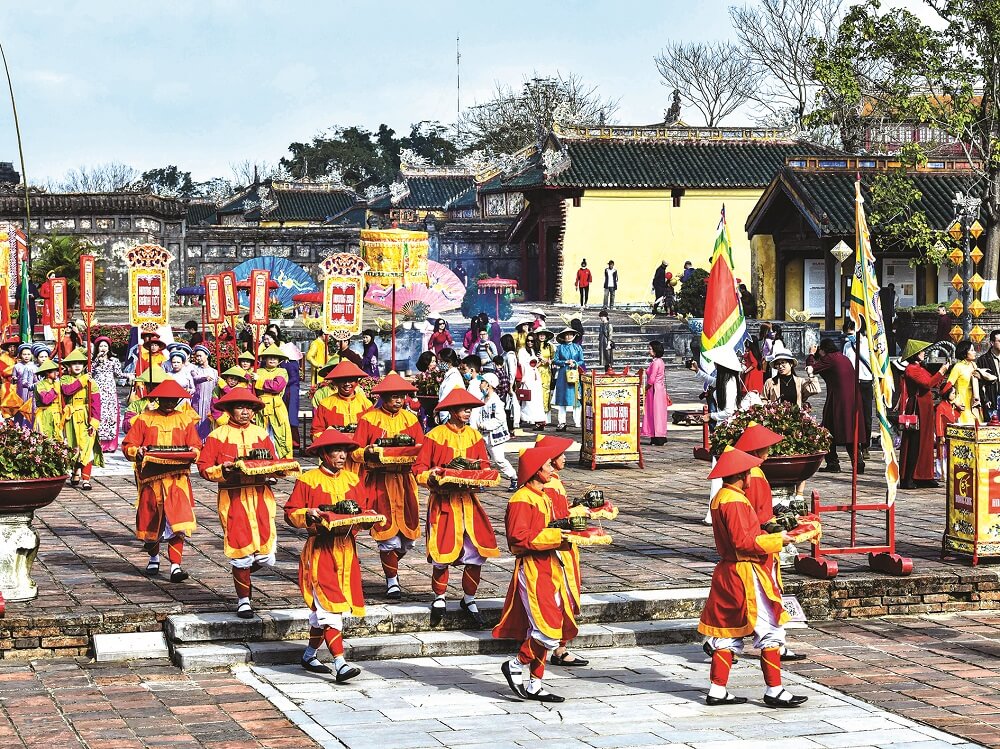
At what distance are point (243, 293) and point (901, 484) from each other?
933 inches

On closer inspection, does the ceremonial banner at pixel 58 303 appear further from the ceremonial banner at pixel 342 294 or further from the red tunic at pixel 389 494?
the red tunic at pixel 389 494

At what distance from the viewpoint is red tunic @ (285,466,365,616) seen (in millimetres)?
8875

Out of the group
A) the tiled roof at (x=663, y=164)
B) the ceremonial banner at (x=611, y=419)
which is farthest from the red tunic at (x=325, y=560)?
the tiled roof at (x=663, y=164)

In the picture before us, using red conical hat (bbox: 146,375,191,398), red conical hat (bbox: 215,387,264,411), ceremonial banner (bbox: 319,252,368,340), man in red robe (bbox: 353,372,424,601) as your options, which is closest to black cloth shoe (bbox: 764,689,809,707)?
man in red robe (bbox: 353,372,424,601)

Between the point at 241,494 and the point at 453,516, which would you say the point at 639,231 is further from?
the point at 241,494

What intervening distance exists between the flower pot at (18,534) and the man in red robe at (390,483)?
2.26 m

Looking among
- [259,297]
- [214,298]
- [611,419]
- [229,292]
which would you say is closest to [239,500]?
[611,419]

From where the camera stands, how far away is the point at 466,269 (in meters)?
48.4

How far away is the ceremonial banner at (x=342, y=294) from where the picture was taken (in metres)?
20.9

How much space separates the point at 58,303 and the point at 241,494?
12795 mm

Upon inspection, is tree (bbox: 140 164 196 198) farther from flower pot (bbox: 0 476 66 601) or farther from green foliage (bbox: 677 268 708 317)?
flower pot (bbox: 0 476 66 601)

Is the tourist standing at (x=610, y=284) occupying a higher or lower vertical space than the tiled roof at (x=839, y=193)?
lower

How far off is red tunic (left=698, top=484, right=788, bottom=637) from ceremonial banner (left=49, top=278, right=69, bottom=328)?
15484 mm

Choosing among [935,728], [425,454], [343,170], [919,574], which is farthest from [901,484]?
[343,170]
